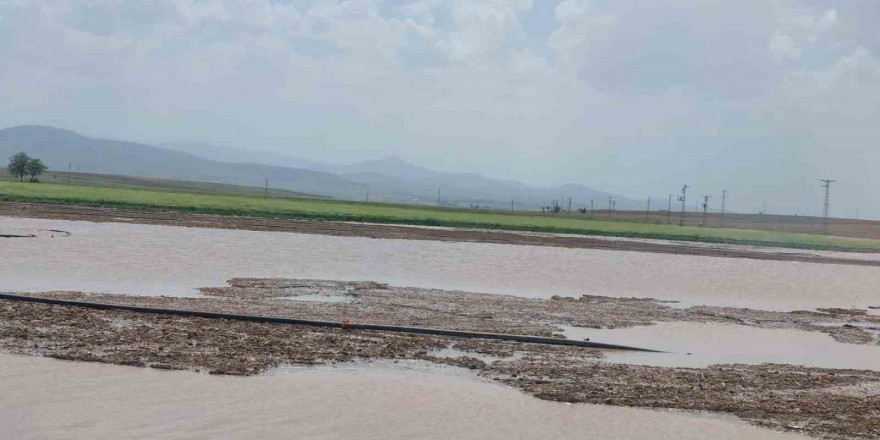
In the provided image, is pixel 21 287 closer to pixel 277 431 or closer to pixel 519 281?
pixel 277 431

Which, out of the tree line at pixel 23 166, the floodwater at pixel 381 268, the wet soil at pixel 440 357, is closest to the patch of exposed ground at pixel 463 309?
the wet soil at pixel 440 357

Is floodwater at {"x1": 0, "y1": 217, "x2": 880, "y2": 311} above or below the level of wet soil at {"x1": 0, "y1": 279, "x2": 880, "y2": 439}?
above

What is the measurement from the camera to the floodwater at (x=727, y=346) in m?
16.2

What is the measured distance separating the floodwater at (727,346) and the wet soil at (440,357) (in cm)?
64

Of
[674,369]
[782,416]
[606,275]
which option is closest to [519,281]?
[606,275]

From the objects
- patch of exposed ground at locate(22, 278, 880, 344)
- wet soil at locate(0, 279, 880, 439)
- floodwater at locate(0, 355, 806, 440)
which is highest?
patch of exposed ground at locate(22, 278, 880, 344)

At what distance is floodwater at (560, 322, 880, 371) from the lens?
53.1 feet

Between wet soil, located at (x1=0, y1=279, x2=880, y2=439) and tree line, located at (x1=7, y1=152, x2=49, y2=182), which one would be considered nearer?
wet soil, located at (x1=0, y1=279, x2=880, y2=439)

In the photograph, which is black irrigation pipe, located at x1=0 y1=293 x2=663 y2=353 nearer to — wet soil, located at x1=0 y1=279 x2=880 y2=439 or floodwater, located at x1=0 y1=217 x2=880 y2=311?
wet soil, located at x1=0 y1=279 x2=880 y2=439

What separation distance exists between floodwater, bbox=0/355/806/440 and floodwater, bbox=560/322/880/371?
4024mm

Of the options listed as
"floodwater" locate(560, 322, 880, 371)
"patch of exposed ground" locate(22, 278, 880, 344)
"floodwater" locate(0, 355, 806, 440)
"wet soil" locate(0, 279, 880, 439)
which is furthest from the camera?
"patch of exposed ground" locate(22, 278, 880, 344)

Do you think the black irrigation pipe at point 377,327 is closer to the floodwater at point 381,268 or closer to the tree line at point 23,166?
the floodwater at point 381,268

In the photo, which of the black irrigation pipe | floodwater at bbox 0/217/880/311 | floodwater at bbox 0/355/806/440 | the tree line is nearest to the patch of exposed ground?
the black irrigation pipe

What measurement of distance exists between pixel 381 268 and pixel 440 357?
15567 mm
